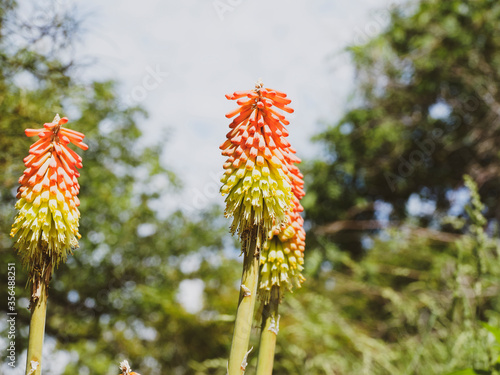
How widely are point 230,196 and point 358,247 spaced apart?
9705 millimetres

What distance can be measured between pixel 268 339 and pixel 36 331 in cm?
79

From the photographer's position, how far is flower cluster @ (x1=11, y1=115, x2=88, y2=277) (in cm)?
178

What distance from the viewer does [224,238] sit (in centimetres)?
1300

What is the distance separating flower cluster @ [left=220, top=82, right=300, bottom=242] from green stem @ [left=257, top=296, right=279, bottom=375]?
33cm

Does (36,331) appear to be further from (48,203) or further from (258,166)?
(258,166)

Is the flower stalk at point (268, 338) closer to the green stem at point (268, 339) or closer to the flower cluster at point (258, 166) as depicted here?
the green stem at point (268, 339)

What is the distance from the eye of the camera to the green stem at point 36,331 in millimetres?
1495

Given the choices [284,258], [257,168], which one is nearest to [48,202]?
[257,168]

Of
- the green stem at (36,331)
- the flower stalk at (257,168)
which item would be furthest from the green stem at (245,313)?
the green stem at (36,331)

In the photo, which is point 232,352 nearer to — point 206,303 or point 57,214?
point 57,214

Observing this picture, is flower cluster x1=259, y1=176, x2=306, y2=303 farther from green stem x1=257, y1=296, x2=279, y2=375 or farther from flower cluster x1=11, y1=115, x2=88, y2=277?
flower cluster x1=11, y1=115, x2=88, y2=277

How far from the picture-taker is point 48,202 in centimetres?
183

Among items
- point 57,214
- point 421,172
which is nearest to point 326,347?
point 421,172

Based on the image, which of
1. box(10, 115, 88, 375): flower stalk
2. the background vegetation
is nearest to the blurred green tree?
the background vegetation
